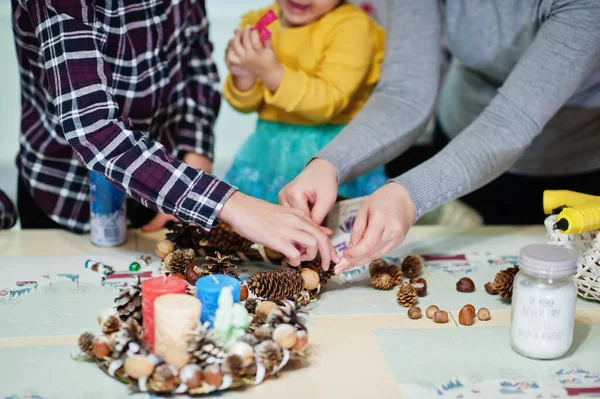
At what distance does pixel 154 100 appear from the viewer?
4.17ft

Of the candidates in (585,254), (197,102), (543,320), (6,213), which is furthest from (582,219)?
(6,213)

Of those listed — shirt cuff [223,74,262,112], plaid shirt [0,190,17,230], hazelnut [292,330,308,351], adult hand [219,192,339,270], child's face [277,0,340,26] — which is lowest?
plaid shirt [0,190,17,230]

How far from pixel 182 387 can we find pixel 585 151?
3.40 feet

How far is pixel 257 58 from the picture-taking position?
128 cm

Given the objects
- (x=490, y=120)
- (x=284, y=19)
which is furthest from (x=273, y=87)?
(x=490, y=120)

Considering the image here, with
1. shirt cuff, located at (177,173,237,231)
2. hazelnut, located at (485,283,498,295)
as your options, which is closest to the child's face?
shirt cuff, located at (177,173,237,231)

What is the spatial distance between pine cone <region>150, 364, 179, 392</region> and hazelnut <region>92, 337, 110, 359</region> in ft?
0.23

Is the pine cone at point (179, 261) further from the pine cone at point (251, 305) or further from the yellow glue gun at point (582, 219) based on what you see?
the yellow glue gun at point (582, 219)

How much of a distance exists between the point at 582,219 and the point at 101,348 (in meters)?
0.62

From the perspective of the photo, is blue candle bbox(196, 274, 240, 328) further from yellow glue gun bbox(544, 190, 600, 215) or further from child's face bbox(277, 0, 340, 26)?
child's face bbox(277, 0, 340, 26)

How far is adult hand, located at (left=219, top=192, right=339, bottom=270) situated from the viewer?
3.15ft

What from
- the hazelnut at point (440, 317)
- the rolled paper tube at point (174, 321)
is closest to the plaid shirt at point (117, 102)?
the rolled paper tube at point (174, 321)

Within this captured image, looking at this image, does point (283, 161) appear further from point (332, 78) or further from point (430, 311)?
point (430, 311)

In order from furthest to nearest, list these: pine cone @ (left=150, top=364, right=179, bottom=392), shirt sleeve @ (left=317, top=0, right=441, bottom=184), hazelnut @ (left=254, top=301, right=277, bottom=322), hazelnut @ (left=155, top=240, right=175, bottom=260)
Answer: shirt sleeve @ (left=317, top=0, right=441, bottom=184) → hazelnut @ (left=155, top=240, right=175, bottom=260) → hazelnut @ (left=254, top=301, right=277, bottom=322) → pine cone @ (left=150, top=364, right=179, bottom=392)
